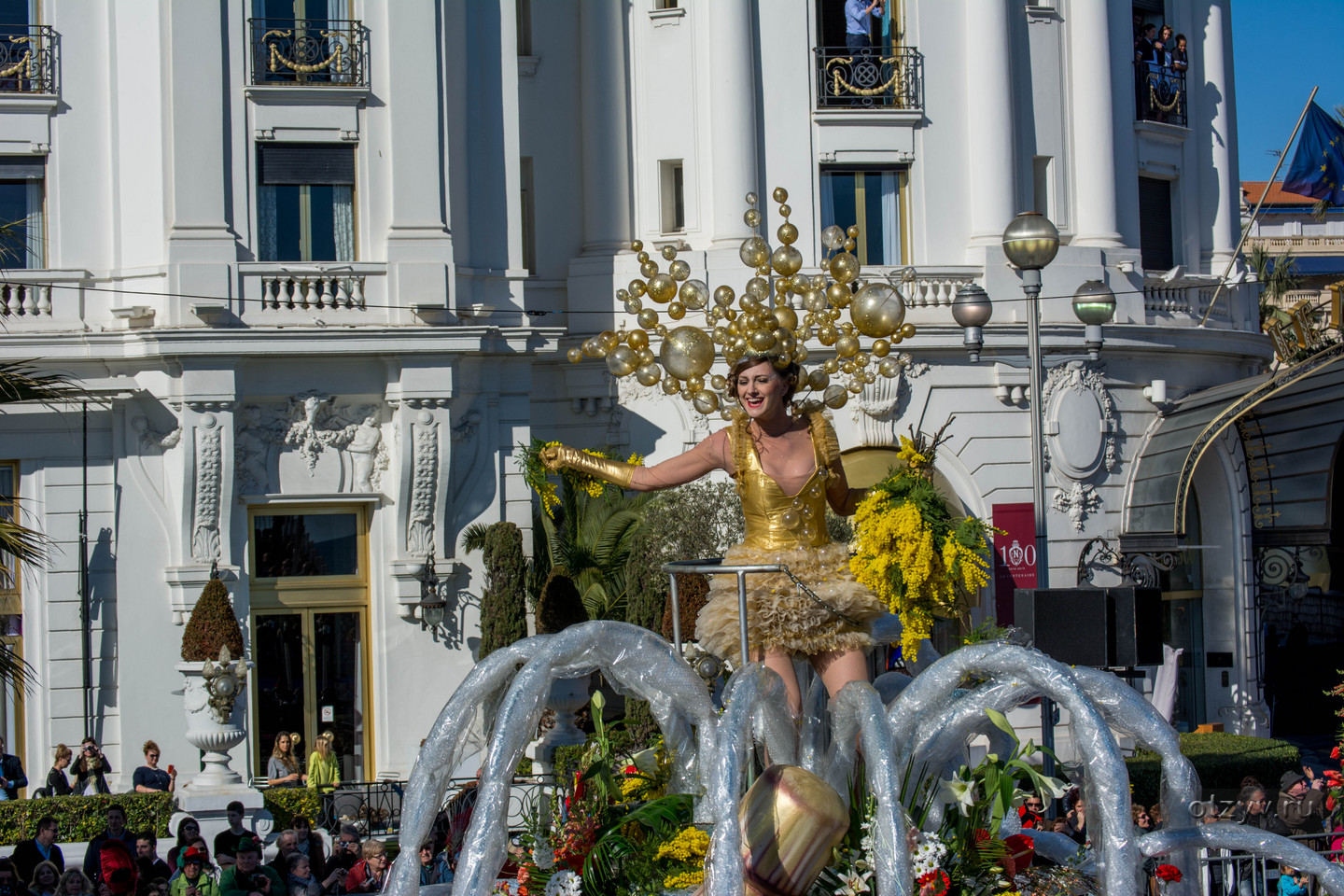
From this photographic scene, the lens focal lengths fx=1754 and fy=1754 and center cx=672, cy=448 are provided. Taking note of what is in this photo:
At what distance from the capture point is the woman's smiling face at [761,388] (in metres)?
10.7

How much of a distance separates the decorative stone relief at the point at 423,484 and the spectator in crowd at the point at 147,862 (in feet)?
31.1

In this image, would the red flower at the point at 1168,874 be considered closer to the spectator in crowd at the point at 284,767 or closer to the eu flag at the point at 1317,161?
the spectator in crowd at the point at 284,767

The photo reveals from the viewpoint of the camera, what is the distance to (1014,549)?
87.0 ft

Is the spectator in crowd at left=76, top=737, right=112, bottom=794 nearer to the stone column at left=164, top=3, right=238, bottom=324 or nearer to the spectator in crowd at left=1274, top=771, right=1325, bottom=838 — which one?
the stone column at left=164, top=3, right=238, bottom=324

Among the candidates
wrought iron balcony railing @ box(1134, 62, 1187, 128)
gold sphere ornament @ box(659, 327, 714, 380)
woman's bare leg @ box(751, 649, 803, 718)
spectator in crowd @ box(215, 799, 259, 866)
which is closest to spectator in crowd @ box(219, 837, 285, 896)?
spectator in crowd @ box(215, 799, 259, 866)

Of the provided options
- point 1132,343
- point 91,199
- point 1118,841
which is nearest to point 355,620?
point 91,199

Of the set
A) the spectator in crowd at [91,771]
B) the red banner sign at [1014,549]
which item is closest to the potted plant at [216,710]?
the spectator in crowd at [91,771]

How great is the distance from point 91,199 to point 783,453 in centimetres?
1609

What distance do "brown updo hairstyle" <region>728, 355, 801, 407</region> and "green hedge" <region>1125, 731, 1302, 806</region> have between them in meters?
11.6

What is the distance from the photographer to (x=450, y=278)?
23906 millimetres

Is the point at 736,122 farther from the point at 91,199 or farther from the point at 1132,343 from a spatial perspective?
the point at 91,199

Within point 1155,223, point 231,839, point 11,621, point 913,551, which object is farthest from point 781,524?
point 1155,223

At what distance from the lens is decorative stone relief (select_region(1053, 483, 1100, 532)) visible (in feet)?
88.2

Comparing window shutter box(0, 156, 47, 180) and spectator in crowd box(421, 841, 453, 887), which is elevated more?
window shutter box(0, 156, 47, 180)
